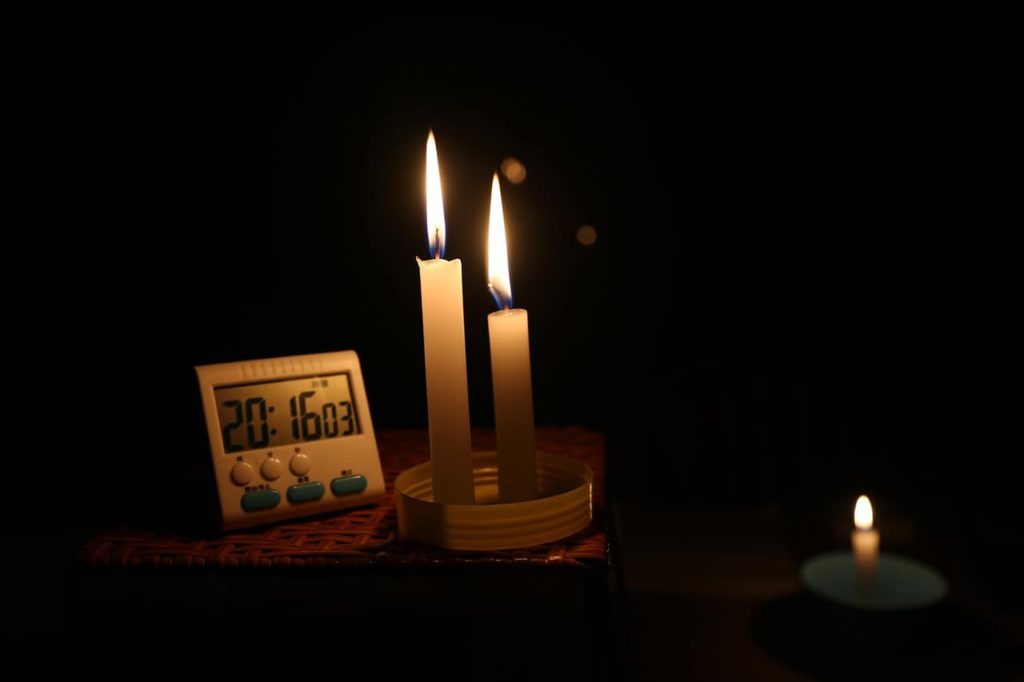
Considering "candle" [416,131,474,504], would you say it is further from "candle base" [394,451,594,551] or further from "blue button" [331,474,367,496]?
"blue button" [331,474,367,496]

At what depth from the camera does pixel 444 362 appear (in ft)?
2.42

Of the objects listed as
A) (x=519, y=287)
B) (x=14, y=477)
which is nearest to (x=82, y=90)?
(x=14, y=477)

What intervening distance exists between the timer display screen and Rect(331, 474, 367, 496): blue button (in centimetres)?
5

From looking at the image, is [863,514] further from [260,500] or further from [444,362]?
[260,500]

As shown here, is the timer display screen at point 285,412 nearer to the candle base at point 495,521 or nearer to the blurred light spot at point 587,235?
the candle base at point 495,521

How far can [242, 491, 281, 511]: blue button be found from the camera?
812mm

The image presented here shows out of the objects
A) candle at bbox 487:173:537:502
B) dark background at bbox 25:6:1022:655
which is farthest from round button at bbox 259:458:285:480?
dark background at bbox 25:6:1022:655

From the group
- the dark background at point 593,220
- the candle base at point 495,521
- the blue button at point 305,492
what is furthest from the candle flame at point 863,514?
the blue button at point 305,492

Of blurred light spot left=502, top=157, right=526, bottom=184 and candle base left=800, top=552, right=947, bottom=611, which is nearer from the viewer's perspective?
candle base left=800, top=552, right=947, bottom=611

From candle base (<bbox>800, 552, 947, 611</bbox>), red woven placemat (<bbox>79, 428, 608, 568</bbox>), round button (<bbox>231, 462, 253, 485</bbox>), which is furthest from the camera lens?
candle base (<bbox>800, 552, 947, 611</bbox>)

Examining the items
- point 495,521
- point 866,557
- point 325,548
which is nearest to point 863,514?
point 866,557

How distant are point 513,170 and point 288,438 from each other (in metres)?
0.60

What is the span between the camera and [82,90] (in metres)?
1.22

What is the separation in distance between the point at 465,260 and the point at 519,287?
0.30 feet
